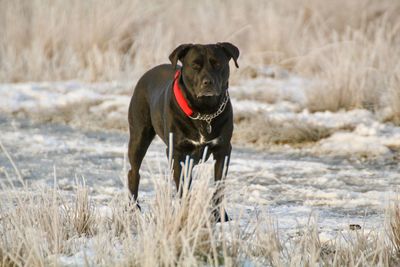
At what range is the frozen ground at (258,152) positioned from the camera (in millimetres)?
5512

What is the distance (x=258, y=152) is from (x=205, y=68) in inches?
112

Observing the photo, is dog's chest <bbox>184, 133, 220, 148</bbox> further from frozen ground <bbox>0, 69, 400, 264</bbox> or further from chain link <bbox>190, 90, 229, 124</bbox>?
frozen ground <bbox>0, 69, 400, 264</bbox>

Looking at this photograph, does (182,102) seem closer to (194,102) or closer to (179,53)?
(194,102)

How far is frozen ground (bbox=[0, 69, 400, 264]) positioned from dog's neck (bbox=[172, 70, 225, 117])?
38cm

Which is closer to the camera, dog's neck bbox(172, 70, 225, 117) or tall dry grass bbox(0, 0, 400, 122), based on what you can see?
dog's neck bbox(172, 70, 225, 117)

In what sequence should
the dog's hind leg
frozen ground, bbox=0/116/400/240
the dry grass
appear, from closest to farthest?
the dry grass, frozen ground, bbox=0/116/400/240, the dog's hind leg

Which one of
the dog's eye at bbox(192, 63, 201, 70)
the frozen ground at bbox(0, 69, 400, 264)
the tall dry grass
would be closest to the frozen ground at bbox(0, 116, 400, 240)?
the frozen ground at bbox(0, 69, 400, 264)

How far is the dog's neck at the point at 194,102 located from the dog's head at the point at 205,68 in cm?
2

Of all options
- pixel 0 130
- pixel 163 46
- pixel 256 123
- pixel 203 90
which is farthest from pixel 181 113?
pixel 163 46

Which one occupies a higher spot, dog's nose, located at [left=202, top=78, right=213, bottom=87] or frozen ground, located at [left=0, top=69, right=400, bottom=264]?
dog's nose, located at [left=202, top=78, right=213, bottom=87]

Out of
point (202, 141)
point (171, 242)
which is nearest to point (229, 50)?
point (202, 141)

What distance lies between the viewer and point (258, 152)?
7648mm

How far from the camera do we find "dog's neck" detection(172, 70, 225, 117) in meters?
4.96

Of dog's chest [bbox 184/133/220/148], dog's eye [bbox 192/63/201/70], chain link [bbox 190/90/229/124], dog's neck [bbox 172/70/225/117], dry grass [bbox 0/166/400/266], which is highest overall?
dog's eye [bbox 192/63/201/70]
